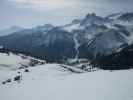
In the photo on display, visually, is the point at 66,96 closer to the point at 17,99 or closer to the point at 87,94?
the point at 87,94

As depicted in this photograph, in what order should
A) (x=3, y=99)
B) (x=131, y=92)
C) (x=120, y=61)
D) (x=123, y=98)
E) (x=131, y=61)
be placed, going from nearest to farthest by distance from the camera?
(x=123, y=98), (x=131, y=92), (x=3, y=99), (x=131, y=61), (x=120, y=61)

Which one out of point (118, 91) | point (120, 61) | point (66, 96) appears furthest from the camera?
point (120, 61)

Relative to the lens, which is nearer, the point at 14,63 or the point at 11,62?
the point at 14,63

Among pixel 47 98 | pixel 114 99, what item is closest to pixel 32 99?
pixel 47 98

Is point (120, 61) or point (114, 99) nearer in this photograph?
point (114, 99)

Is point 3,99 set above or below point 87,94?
below

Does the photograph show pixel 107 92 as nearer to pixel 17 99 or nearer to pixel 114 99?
pixel 114 99

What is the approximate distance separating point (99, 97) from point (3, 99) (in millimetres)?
12757

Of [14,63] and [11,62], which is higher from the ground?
[11,62]

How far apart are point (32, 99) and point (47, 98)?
1.81 m

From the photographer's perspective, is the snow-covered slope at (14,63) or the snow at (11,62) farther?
the snow at (11,62)

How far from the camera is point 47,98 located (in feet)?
65.4

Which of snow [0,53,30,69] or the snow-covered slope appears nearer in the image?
the snow-covered slope

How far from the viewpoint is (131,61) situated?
6147 inches
